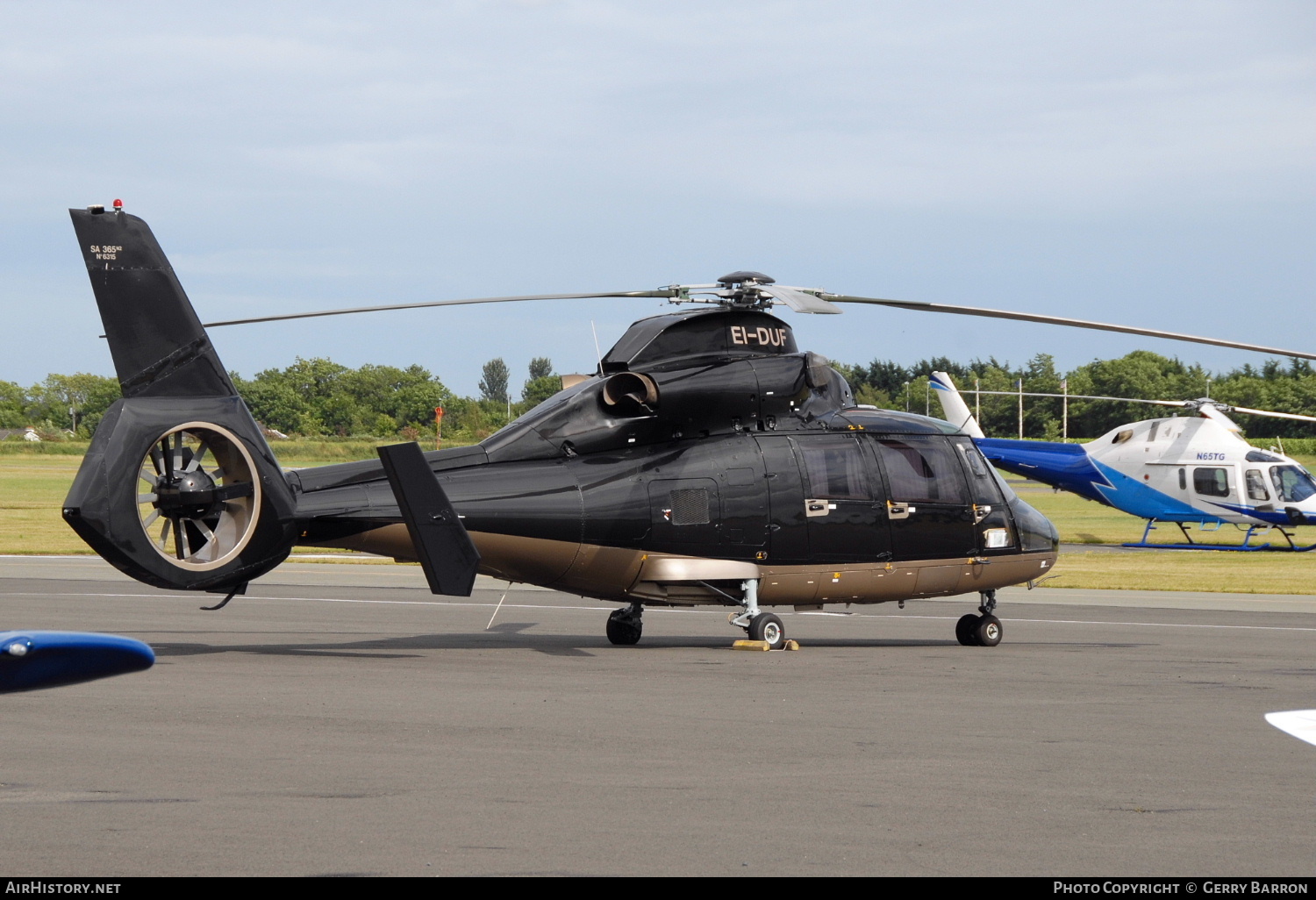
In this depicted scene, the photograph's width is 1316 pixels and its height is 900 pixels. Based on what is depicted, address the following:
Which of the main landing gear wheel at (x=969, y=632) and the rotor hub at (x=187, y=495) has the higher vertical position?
the rotor hub at (x=187, y=495)

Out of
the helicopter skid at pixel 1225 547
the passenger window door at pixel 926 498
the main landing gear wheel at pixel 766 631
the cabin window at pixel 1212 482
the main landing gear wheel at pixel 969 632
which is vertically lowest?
the helicopter skid at pixel 1225 547

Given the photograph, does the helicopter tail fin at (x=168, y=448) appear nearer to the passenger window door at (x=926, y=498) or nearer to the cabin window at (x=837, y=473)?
the cabin window at (x=837, y=473)

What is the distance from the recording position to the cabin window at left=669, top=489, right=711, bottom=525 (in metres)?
17.3

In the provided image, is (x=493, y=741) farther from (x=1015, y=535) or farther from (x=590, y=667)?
(x=1015, y=535)

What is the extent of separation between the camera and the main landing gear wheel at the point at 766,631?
17422mm

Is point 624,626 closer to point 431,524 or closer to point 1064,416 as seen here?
point 431,524

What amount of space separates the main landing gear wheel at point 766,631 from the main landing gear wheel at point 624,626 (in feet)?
5.65

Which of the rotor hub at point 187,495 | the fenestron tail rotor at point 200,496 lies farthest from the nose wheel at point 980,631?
the rotor hub at point 187,495

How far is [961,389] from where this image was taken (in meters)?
110

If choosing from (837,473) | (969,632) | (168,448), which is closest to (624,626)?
(837,473)

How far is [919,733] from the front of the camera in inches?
440

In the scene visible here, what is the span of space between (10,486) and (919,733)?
77460 millimetres

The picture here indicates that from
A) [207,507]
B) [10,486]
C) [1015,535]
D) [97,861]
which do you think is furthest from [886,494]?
[10,486]

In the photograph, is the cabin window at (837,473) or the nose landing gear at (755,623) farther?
the cabin window at (837,473)
